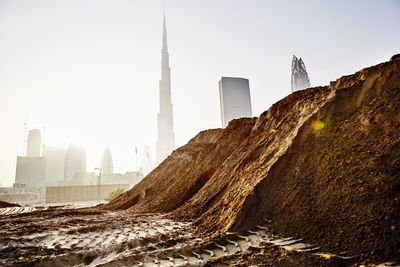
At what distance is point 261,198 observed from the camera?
265 inches

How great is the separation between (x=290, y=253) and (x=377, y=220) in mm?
1719

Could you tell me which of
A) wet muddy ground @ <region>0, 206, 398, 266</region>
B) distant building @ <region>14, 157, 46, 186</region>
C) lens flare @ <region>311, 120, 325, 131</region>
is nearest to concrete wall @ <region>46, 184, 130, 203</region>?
wet muddy ground @ <region>0, 206, 398, 266</region>

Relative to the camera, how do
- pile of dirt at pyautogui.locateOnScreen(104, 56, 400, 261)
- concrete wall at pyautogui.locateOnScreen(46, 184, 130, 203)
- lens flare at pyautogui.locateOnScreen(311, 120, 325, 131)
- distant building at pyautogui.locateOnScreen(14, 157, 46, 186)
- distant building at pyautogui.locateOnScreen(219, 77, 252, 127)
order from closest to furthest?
pile of dirt at pyautogui.locateOnScreen(104, 56, 400, 261) < lens flare at pyautogui.locateOnScreen(311, 120, 325, 131) < concrete wall at pyautogui.locateOnScreen(46, 184, 130, 203) < distant building at pyautogui.locateOnScreen(14, 157, 46, 186) < distant building at pyautogui.locateOnScreen(219, 77, 252, 127)

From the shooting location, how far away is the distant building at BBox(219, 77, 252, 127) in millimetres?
160125

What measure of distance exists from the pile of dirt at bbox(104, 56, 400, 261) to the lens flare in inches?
1.1

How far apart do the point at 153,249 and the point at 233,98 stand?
525 ft

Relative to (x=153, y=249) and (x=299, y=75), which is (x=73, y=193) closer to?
(x=153, y=249)

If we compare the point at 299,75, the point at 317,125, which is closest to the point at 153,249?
the point at 317,125

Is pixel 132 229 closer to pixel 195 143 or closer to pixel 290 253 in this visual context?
pixel 290 253

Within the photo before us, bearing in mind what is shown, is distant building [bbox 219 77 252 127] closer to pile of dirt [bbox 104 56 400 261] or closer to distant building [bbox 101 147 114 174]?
distant building [bbox 101 147 114 174]

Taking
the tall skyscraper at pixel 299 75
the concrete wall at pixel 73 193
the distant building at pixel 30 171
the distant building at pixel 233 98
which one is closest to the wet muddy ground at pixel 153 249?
the concrete wall at pixel 73 193

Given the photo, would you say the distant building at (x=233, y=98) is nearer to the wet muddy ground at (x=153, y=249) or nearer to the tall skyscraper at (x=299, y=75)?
the tall skyscraper at (x=299, y=75)

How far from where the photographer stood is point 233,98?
162m

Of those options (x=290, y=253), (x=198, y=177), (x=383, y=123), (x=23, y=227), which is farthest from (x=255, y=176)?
(x=23, y=227)
